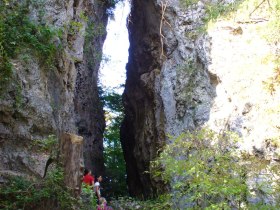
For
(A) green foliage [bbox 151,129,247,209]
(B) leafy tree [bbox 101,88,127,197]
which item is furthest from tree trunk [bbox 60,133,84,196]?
(B) leafy tree [bbox 101,88,127,197]

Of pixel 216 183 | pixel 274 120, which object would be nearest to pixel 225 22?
pixel 274 120

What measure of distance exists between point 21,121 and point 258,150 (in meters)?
5.07

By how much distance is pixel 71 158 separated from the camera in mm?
6242

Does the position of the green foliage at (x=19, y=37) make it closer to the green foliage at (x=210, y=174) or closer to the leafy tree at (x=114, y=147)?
the green foliage at (x=210, y=174)

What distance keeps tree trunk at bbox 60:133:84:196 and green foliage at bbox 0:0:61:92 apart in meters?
2.77

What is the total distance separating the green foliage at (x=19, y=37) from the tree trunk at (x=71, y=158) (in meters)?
2.77

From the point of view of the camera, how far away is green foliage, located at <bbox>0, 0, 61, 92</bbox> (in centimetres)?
838

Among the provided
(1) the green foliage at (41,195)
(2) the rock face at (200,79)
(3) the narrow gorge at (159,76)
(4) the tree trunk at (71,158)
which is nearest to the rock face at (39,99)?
(3) the narrow gorge at (159,76)

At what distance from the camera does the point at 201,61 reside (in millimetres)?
12000

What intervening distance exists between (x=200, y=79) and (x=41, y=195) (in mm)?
6837

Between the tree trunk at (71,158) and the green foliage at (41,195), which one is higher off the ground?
the tree trunk at (71,158)

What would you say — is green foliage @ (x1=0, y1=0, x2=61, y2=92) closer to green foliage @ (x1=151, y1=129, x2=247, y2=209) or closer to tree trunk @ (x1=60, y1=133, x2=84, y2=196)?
tree trunk @ (x1=60, y1=133, x2=84, y2=196)

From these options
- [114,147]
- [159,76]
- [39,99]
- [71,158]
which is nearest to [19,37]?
[39,99]

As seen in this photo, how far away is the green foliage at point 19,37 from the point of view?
8.38m
